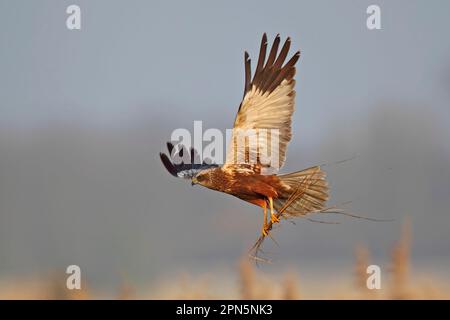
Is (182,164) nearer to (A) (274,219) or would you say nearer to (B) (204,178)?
(B) (204,178)

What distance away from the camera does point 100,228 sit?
Result: 22.2 meters

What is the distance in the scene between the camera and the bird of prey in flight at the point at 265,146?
283 inches

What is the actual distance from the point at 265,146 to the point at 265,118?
225 millimetres

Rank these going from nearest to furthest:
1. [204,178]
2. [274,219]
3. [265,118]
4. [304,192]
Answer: [274,219] → [265,118] → [204,178] → [304,192]

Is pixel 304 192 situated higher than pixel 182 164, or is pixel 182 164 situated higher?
pixel 182 164

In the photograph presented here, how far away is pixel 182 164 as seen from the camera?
8.48 m

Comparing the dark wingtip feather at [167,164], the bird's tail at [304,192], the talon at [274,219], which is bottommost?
the talon at [274,219]

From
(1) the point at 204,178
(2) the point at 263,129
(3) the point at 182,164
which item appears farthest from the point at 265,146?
(3) the point at 182,164

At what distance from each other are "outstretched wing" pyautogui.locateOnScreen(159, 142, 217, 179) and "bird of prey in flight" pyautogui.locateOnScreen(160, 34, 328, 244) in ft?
2.48

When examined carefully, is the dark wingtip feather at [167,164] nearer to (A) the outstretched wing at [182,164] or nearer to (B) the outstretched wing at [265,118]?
(A) the outstretched wing at [182,164]

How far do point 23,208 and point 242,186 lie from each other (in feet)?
64.8

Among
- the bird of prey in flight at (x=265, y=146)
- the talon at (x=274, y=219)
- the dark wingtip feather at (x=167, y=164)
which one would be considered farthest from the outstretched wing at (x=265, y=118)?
the dark wingtip feather at (x=167, y=164)
